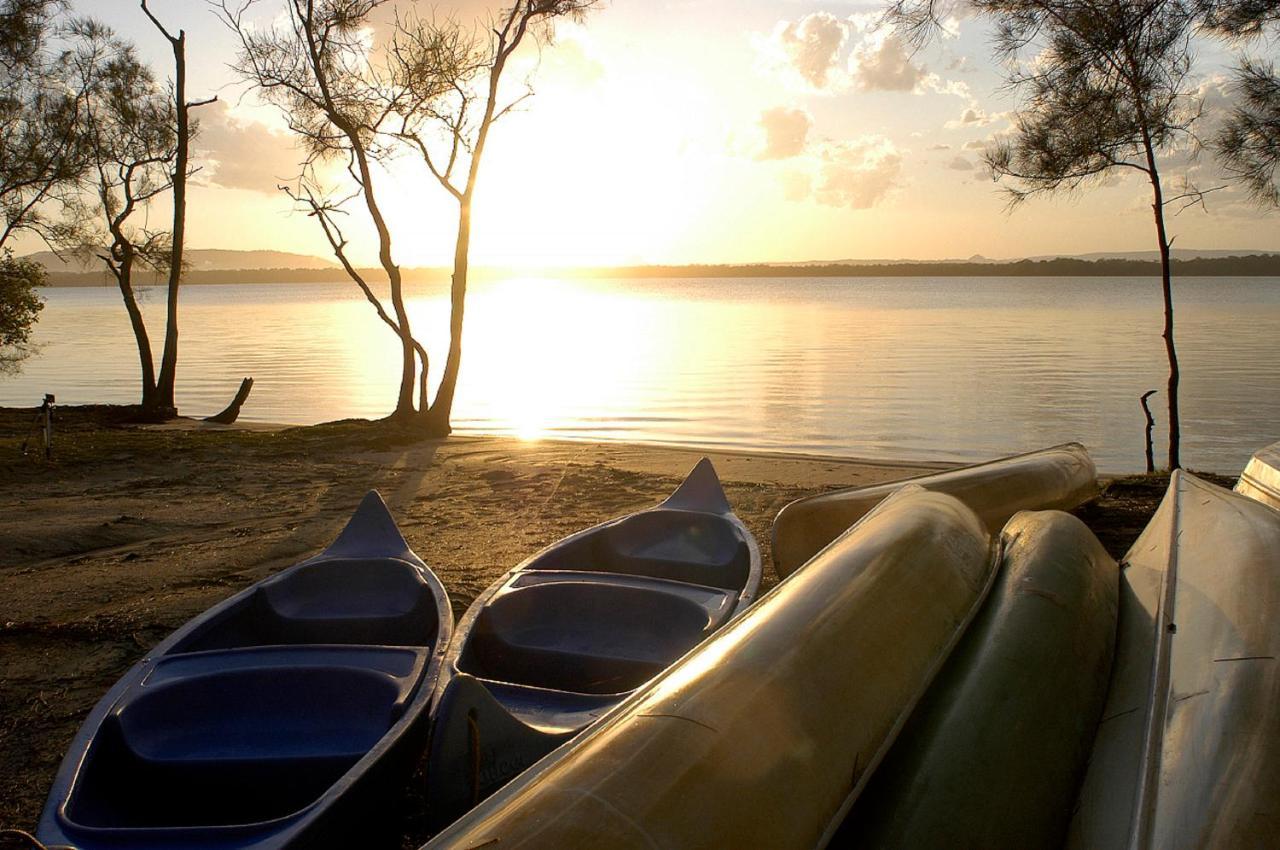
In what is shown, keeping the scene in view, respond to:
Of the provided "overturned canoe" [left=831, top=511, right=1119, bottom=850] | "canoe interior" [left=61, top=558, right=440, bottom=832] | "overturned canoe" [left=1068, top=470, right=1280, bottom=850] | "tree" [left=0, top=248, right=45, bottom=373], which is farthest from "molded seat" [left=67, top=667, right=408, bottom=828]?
"tree" [left=0, top=248, right=45, bottom=373]

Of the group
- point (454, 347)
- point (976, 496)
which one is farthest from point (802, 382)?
point (976, 496)

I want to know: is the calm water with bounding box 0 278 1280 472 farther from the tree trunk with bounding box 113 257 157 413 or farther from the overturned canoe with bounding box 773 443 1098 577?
the overturned canoe with bounding box 773 443 1098 577

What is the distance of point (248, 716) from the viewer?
3219 millimetres

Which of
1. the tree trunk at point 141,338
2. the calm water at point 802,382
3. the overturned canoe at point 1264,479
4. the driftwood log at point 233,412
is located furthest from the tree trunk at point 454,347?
the overturned canoe at point 1264,479

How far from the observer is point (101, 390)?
22156mm

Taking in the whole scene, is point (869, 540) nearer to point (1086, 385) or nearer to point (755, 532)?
point (755, 532)

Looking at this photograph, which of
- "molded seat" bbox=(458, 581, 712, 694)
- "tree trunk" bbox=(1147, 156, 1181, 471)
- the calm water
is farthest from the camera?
the calm water

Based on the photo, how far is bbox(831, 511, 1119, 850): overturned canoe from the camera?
6.42 ft

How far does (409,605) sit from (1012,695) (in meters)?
2.79

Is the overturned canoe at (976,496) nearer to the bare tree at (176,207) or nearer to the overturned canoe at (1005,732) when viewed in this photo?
the overturned canoe at (1005,732)

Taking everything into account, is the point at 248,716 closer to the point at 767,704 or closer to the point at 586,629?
the point at 586,629

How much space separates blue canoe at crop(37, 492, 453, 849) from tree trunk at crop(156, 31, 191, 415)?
519 inches

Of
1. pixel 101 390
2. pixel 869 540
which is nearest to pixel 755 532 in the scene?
pixel 869 540

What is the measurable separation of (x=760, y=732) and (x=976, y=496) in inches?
180
